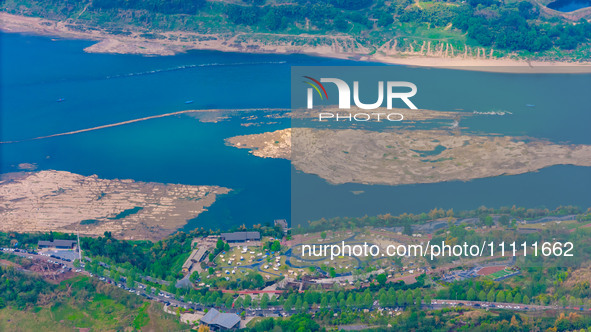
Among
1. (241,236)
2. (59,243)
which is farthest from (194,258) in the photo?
(59,243)

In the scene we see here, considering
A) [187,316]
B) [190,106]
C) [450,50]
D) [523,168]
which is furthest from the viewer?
[450,50]

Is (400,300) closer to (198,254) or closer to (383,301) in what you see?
(383,301)

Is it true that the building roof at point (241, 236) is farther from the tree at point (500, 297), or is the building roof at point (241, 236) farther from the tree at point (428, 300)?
the tree at point (500, 297)

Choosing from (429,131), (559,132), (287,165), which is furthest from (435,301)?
(559,132)

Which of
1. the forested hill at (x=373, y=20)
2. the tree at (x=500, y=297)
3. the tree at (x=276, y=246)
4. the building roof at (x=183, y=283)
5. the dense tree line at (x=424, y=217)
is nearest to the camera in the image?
the tree at (x=500, y=297)

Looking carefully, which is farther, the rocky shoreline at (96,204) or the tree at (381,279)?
the rocky shoreline at (96,204)

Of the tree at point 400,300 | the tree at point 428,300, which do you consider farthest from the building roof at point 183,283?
the tree at point 428,300

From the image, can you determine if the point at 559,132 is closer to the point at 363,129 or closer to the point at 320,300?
the point at 363,129
